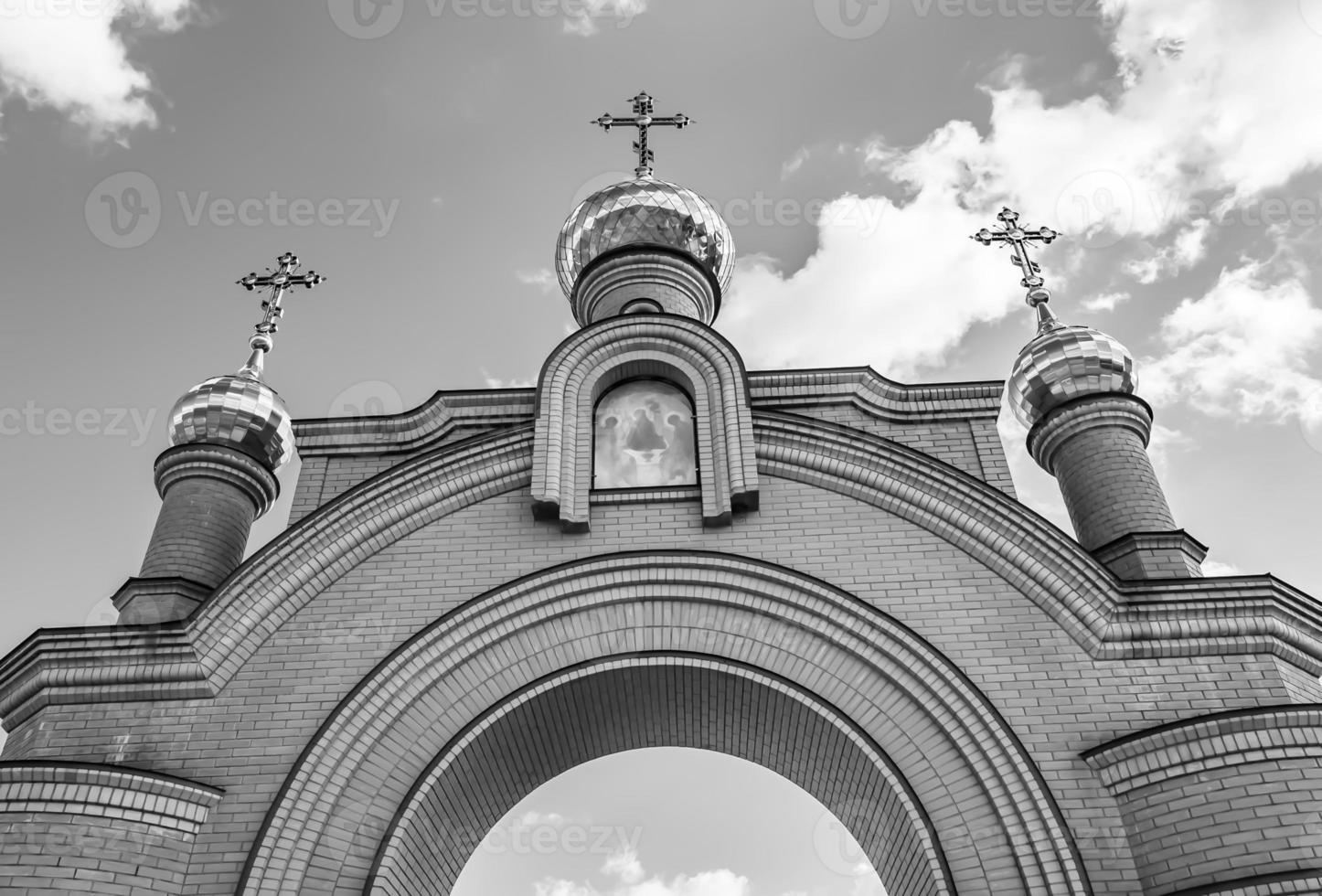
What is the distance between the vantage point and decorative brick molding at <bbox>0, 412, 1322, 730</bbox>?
545 cm

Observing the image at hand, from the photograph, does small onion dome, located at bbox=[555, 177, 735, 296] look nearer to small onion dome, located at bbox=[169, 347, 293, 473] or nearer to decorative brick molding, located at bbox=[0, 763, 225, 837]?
small onion dome, located at bbox=[169, 347, 293, 473]

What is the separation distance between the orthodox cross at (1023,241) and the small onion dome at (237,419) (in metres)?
5.77

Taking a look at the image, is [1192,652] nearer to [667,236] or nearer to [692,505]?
[692,505]

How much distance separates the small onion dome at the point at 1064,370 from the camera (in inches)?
292

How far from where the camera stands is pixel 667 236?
29.7 feet

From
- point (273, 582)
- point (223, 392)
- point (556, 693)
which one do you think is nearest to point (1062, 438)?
point (556, 693)

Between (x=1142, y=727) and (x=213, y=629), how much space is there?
4985mm

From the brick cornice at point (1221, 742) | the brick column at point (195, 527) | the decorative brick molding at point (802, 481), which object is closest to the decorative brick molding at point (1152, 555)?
the decorative brick molding at point (802, 481)

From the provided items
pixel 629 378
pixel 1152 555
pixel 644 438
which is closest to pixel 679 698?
pixel 644 438

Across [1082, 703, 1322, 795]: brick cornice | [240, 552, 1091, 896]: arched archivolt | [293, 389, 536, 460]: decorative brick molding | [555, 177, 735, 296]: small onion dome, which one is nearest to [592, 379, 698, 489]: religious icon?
[293, 389, 536, 460]: decorative brick molding

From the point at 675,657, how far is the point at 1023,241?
198 inches

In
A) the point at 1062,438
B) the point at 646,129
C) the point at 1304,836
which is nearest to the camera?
the point at 1304,836

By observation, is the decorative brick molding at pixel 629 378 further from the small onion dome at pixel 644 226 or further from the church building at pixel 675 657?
the small onion dome at pixel 644 226

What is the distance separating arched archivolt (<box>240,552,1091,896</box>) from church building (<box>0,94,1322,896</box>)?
0.02m
